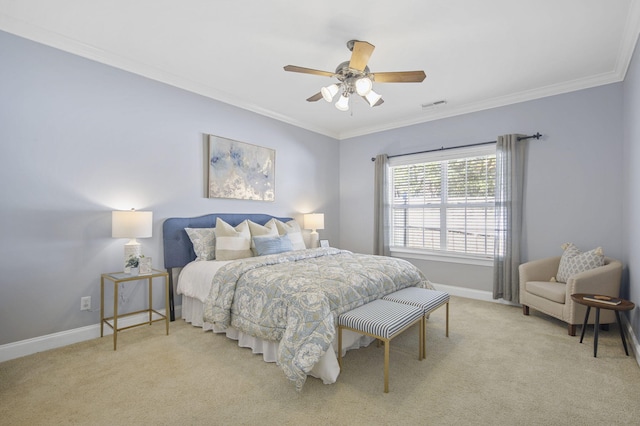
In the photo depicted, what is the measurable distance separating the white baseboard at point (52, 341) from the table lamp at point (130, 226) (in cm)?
74

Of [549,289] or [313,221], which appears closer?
[549,289]

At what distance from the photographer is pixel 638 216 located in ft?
8.39

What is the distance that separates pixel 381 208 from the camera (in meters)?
5.25

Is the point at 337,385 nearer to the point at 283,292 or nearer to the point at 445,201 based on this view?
Answer: the point at 283,292

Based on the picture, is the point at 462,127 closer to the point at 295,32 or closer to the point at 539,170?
the point at 539,170

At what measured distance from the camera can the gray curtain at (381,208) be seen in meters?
5.22

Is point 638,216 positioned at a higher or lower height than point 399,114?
lower

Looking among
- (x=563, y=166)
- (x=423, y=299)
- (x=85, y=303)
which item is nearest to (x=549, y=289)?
(x=563, y=166)

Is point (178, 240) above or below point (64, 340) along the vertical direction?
above

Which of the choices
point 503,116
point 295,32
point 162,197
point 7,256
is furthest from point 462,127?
point 7,256

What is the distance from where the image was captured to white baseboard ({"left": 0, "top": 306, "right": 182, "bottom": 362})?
2531 mm

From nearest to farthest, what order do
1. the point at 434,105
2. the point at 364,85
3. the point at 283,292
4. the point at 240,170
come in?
the point at 283,292 < the point at 364,85 < the point at 240,170 < the point at 434,105

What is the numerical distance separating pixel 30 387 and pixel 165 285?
136 cm

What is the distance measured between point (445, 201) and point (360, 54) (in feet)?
9.87
